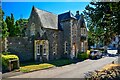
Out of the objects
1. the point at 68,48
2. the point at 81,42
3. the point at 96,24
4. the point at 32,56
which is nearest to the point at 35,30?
the point at 32,56

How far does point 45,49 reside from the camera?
1814cm

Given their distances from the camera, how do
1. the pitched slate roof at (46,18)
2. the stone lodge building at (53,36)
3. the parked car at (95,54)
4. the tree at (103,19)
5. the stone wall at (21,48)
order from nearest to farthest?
the tree at (103,19), the stone wall at (21,48), the pitched slate roof at (46,18), the stone lodge building at (53,36), the parked car at (95,54)

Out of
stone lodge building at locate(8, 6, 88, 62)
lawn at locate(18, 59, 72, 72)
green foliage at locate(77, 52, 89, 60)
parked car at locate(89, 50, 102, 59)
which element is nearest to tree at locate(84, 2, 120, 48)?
lawn at locate(18, 59, 72, 72)

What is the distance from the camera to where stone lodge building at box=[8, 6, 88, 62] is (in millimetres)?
16781

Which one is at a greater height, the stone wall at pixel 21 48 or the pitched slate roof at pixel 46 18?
the pitched slate roof at pixel 46 18

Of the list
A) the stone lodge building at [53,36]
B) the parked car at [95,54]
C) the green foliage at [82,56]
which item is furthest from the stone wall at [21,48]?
the parked car at [95,54]

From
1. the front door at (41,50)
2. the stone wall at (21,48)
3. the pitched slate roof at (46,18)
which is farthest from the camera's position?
the front door at (41,50)

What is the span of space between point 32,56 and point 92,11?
29.9 feet

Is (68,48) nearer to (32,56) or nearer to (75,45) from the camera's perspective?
(75,45)

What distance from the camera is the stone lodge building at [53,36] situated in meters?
16.8

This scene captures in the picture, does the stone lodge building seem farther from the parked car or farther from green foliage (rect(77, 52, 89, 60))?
the parked car

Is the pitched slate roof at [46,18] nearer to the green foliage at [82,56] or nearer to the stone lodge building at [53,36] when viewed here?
the stone lodge building at [53,36]

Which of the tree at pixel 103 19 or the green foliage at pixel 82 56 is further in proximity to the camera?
the green foliage at pixel 82 56

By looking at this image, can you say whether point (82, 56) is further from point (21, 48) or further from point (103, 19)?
point (103, 19)
